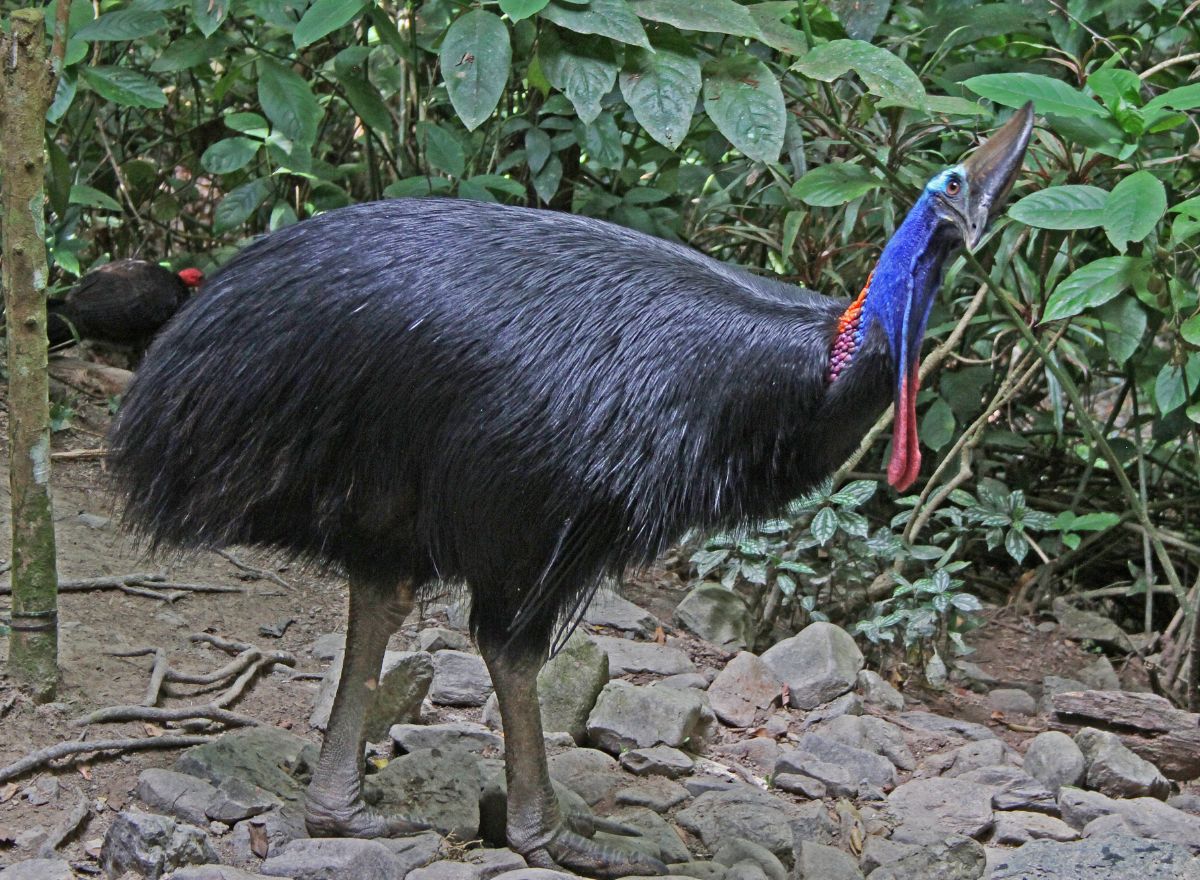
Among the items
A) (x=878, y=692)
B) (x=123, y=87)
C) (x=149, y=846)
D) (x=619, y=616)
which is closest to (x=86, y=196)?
(x=123, y=87)

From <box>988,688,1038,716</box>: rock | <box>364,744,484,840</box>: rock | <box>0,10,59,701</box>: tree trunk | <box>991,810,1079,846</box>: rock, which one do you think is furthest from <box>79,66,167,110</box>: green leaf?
<box>988,688,1038,716</box>: rock

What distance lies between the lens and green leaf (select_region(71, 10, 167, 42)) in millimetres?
3986

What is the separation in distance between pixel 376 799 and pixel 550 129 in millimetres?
2601

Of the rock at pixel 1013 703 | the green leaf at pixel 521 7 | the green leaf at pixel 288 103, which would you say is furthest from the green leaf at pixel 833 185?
the rock at pixel 1013 703

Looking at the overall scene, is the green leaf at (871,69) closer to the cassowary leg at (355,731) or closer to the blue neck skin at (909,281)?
the blue neck skin at (909,281)

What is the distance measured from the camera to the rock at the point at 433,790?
3.07 m

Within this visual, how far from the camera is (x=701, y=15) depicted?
11.3 feet

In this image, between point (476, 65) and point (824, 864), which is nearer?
point (824, 864)

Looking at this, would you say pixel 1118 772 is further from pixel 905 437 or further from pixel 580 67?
pixel 580 67

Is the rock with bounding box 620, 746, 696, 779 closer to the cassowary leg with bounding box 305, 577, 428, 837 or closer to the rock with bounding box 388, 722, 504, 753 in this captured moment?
the rock with bounding box 388, 722, 504, 753

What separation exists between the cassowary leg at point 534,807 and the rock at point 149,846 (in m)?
0.62

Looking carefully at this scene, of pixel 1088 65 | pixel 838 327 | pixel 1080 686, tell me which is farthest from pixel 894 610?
pixel 838 327

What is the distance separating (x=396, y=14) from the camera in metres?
5.12

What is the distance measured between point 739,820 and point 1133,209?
1.64 meters
